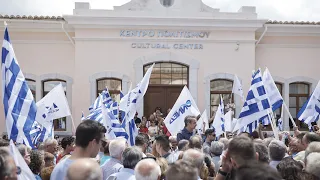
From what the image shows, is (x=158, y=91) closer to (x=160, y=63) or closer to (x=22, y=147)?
(x=160, y=63)

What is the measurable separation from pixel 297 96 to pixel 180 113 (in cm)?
829

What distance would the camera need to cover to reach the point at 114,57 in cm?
1561

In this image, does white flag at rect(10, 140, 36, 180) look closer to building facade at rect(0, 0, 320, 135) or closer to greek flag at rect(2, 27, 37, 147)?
greek flag at rect(2, 27, 37, 147)

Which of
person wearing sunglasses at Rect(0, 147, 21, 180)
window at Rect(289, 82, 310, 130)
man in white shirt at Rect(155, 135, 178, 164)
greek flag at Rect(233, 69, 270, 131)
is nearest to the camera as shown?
person wearing sunglasses at Rect(0, 147, 21, 180)

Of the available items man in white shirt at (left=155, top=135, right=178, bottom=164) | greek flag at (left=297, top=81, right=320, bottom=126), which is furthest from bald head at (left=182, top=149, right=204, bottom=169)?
greek flag at (left=297, top=81, right=320, bottom=126)

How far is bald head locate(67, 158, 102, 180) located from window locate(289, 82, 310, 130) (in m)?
15.1

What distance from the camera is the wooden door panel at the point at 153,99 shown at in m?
16.1

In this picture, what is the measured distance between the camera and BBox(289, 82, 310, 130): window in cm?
1694

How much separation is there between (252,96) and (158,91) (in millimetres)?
7161

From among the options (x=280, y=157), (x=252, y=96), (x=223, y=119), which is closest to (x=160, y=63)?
(x=223, y=119)

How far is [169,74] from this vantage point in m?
16.2

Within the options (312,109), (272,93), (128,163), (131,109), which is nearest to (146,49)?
(131,109)

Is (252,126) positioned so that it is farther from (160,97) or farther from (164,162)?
(160,97)

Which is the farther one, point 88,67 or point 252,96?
point 88,67
